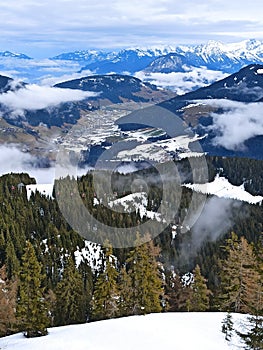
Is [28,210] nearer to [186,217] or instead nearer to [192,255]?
[192,255]

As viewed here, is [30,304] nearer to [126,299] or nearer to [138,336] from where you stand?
[138,336]

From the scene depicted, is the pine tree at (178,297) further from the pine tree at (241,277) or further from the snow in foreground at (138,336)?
the snow in foreground at (138,336)

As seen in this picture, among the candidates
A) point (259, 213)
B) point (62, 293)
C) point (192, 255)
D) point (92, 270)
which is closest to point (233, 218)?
point (259, 213)

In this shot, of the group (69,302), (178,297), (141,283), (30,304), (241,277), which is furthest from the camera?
(178,297)

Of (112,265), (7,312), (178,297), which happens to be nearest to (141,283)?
(112,265)

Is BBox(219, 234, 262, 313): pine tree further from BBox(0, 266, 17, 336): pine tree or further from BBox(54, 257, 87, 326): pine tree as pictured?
BBox(0, 266, 17, 336): pine tree

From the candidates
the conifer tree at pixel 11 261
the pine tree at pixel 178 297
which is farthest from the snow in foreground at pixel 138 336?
the conifer tree at pixel 11 261

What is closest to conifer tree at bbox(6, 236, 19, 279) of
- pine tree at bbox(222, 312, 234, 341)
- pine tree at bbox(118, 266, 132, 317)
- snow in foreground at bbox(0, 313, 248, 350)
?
pine tree at bbox(118, 266, 132, 317)
